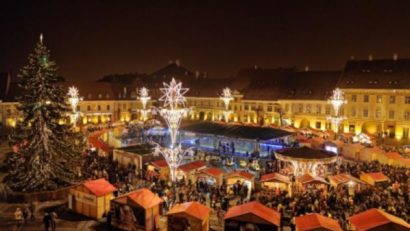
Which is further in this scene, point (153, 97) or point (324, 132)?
point (153, 97)

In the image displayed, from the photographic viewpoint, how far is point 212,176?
2492cm

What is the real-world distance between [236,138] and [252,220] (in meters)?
21.7

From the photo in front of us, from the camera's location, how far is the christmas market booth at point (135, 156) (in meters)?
29.9

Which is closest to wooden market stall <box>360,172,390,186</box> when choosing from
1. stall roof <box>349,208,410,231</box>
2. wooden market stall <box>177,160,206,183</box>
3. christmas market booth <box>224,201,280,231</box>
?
stall roof <box>349,208,410,231</box>

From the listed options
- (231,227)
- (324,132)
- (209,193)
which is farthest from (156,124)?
(231,227)

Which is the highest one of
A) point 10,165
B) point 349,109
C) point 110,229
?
point 349,109

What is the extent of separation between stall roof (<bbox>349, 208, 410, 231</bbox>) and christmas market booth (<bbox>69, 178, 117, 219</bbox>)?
11.9 m

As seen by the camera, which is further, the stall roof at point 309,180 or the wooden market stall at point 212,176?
the wooden market stall at point 212,176

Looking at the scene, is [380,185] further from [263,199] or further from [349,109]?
[349,109]

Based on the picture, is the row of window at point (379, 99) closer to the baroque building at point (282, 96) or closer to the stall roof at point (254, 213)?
the baroque building at point (282, 96)

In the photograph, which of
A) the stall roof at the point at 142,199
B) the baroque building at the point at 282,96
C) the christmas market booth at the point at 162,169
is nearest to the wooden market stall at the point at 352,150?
the christmas market booth at the point at 162,169

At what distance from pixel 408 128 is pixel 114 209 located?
1573 inches

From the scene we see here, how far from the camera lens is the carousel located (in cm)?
2545

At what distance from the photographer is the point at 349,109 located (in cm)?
5153
